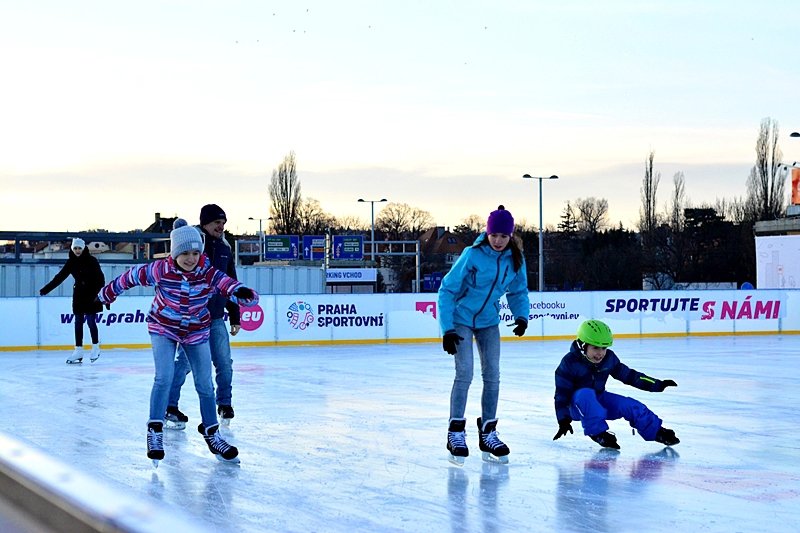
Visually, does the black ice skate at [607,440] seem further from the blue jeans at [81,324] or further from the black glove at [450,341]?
the blue jeans at [81,324]

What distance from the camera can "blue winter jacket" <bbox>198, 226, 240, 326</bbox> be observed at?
702 cm

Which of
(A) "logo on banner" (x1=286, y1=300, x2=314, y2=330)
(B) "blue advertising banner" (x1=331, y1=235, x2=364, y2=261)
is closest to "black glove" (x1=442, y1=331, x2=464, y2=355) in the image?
(A) "logo on banner" (x1=286, y1=300, x2=314, y2=330)

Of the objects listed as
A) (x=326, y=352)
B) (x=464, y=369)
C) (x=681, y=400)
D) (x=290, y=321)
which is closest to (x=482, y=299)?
(x=464, y=369)

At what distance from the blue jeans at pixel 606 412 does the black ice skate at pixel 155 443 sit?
236cm

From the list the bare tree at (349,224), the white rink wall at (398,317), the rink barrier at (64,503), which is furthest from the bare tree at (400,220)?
the rink barrier at (64,503)

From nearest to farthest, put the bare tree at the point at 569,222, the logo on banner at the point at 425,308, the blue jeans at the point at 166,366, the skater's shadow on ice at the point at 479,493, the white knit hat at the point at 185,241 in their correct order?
1. the skater's shadow on ice at the point at 479,493
2. the white knit hat at the point at 185,241
3. the blue jeans at the point at 166,366
4. the logo on banner at the point at 425,308
5. the bare tree at the point at 569,222

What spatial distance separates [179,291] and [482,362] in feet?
5.46

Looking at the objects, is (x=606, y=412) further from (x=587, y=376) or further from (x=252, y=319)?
(x=252, y=319)

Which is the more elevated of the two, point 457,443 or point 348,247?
point 348,247

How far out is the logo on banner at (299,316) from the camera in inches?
819

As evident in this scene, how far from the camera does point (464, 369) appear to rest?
6.16 m

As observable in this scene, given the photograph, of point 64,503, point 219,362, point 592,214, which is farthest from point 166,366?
point 592,214

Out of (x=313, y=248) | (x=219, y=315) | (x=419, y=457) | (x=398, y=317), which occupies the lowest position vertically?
(x=419, y=457)

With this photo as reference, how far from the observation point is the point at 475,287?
6.09m
